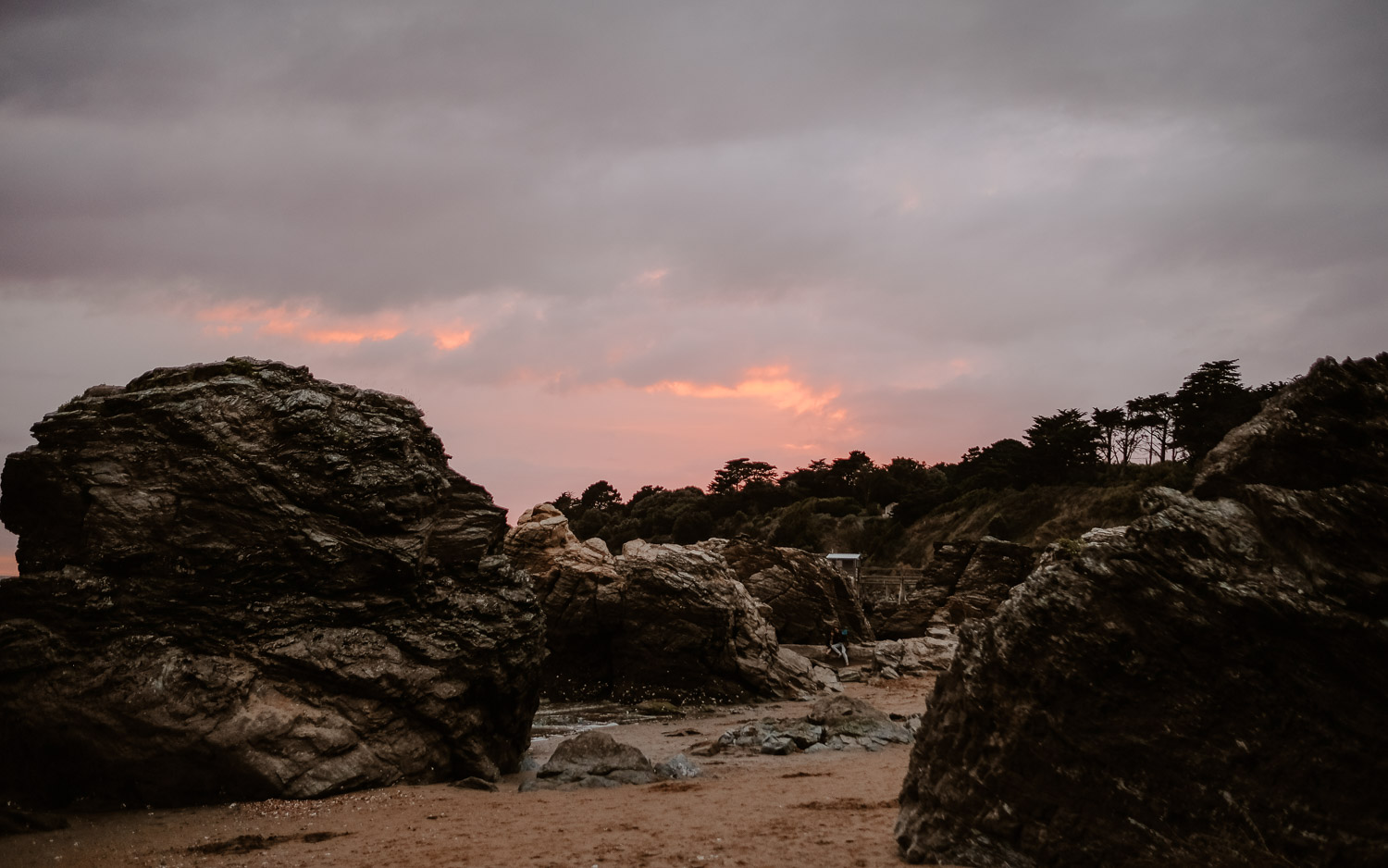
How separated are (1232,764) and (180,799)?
12571 mm

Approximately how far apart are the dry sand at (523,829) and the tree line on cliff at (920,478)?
4335cm

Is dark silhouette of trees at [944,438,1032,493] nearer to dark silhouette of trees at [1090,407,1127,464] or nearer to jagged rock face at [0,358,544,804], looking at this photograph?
dark silhouette of trees at [1090,407,1127,464]

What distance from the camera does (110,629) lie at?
493 inches

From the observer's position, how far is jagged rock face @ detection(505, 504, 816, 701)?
27.8 metres

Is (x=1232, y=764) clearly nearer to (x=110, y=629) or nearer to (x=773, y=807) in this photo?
(x=773, y=807)

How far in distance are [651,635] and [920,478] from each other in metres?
78.9

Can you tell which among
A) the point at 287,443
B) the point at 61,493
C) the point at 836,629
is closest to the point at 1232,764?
the point at 287,443

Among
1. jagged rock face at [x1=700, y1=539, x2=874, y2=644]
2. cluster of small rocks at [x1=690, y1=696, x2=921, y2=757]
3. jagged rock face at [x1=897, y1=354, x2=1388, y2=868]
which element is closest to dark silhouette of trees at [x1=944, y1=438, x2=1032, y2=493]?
jagged rock face at [x1=700, y1=539, x2=874, y2=644]

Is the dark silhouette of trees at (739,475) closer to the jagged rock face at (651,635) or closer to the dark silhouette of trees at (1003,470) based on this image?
the dark silhouette of trees at (1003,470)

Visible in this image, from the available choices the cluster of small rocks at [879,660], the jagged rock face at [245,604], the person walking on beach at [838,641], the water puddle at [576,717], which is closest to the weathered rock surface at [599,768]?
the jagged rock face at [245,604]

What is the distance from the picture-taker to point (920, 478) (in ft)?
335

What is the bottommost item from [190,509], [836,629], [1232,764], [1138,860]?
[836,629]

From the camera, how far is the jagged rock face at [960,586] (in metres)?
43.9

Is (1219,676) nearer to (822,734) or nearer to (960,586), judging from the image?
(822,734)
